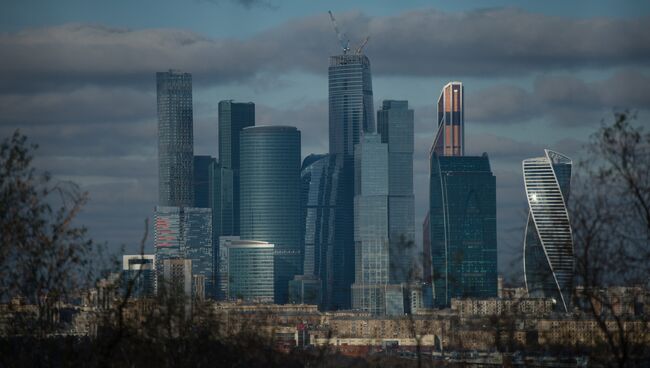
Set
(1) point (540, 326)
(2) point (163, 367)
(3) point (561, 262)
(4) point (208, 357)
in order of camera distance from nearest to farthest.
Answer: (3) point (561, 262) < (2) point (163, 367) < (4) point (208, 357) < (1) point (540, 326)

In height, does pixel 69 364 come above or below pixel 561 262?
below

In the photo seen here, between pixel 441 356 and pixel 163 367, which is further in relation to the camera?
pixel 441 356

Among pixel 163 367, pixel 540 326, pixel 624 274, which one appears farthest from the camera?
pixel 540 326

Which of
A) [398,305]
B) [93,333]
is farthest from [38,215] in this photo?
[398,305]

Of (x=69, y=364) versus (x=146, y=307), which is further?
(x=146, y=307)

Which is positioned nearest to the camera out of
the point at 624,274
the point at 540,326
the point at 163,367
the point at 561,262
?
the point at 624,274

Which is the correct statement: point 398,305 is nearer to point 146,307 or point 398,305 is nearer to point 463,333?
point 463,333

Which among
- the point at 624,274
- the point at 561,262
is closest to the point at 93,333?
the point at 561,262

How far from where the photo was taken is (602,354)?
33.6m

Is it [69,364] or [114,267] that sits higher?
[114,267]

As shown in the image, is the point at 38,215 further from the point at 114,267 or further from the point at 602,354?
the point at 602,354

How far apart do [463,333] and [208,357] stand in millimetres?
50787

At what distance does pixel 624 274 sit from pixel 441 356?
59212mm

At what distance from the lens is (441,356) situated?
87.5 metres
